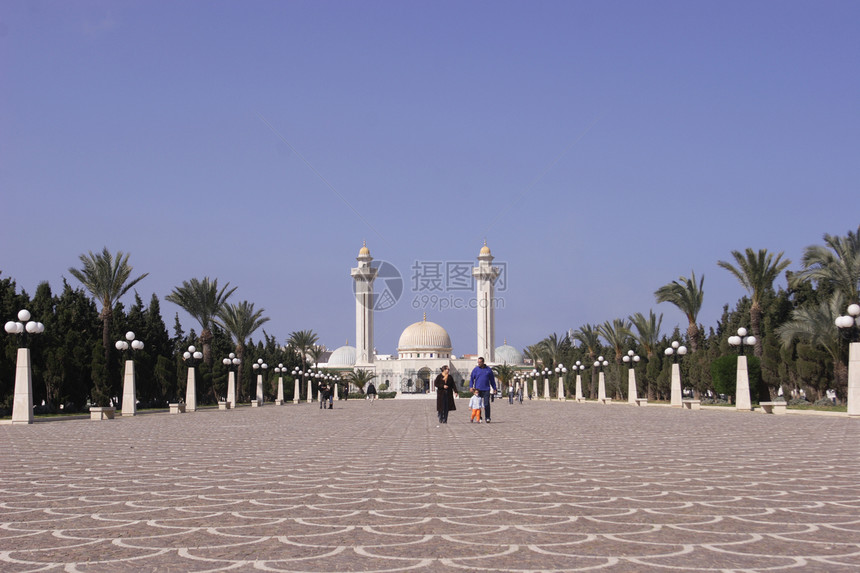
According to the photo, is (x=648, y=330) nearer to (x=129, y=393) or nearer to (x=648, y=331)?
(x=648, y=331)

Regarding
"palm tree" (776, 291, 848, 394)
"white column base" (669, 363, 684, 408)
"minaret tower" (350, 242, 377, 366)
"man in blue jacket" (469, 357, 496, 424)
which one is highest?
"minaret tower" (350, 242, 377, 366)

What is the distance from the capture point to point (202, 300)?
133ft

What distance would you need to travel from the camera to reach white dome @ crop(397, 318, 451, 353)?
109m

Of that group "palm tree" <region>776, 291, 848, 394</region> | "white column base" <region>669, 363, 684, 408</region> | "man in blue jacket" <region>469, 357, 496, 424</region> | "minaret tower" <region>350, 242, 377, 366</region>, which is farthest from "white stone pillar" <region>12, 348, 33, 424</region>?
"minaret tower" <region>350, 242, 377, 366</region>

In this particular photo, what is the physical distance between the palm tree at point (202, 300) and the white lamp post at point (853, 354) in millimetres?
29051

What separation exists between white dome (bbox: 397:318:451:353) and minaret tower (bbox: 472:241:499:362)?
9421 mm

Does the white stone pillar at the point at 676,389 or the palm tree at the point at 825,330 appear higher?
the palm tree at the point at 825,330

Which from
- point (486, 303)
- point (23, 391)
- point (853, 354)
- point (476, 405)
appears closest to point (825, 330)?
point (853, 354)

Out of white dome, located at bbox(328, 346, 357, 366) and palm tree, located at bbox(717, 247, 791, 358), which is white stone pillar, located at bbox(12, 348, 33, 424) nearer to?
palm tree, located at bbox(717, 247, 791, 358)

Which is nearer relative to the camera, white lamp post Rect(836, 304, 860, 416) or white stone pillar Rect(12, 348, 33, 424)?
white lamp post Rect(836, 304, 860, 416)

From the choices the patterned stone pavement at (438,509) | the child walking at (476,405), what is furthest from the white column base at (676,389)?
the patterned stone pavement at (438,509)

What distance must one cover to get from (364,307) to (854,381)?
269 feet

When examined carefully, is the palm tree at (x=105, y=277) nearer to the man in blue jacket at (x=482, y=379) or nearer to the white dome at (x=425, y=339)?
the man in blue jacket at (x=482, y=379)

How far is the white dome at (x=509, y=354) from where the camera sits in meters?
120
